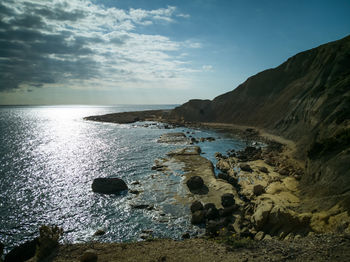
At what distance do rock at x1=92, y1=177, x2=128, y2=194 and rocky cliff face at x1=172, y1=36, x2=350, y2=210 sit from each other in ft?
68.9

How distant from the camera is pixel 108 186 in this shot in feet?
81.3

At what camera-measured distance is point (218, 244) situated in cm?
1185

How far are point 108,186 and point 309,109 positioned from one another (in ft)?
141

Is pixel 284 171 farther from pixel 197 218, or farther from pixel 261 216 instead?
pixel 197 218

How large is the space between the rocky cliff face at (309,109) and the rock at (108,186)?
21.0 meters

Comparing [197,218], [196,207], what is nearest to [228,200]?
[196,207]

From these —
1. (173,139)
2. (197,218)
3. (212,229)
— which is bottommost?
(197,218)

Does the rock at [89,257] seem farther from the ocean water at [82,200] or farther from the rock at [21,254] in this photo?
the rock at [21,254]

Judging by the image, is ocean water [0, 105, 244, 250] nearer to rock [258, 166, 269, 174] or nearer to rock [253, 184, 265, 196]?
rock [253, 184, 265, 196]

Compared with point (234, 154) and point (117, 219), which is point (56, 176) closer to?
point (117, 219)

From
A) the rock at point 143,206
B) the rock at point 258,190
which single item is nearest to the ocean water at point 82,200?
the rock at point 143,206

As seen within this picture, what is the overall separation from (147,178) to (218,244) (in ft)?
60.5

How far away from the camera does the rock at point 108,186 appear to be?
24.5 meters

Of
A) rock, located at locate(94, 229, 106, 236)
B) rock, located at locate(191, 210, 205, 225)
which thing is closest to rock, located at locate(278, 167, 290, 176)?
rock, located at locate(191, 210, 205, 225)
